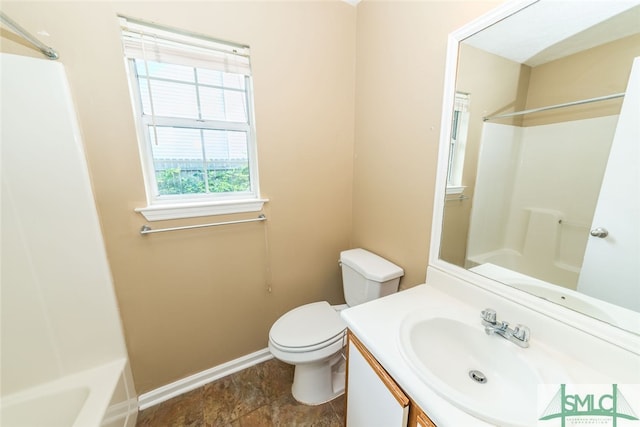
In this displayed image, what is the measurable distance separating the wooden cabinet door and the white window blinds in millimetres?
1480

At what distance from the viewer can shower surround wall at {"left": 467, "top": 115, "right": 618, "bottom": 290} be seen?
2.46ft

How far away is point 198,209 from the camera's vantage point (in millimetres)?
1293

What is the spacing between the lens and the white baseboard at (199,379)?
1.37 m

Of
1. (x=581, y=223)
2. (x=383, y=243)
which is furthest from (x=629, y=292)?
(x=383, y=243)

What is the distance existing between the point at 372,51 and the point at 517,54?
777 mm

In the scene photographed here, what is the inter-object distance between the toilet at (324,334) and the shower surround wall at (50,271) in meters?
0.81

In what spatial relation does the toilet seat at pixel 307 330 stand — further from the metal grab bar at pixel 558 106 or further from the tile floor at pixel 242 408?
the metal grab bar at pixel 558 106

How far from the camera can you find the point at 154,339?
1.34 metres

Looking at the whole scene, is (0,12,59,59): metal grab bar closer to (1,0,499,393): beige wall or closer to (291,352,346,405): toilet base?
(1,0,499,393): beige wall

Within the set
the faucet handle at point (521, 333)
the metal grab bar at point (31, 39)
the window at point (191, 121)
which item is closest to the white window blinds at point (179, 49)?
the window at point (191, 121)

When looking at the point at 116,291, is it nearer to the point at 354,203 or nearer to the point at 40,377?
the point at 40,377

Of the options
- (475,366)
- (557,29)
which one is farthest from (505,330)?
(557,29)

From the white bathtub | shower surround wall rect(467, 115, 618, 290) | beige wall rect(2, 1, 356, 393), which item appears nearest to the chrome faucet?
shower surround wall rect(467, 115, 618, 290)

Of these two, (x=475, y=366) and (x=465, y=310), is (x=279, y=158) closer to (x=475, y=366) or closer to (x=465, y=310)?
Answer: (x=465, y=310)
